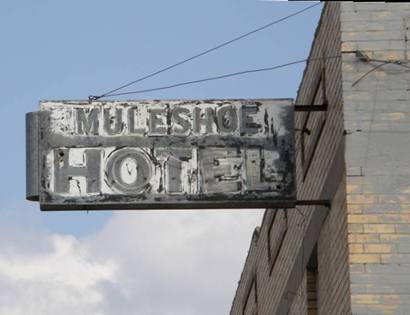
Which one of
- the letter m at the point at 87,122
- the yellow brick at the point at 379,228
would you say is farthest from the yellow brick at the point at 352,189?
the letter m at the point at 87,122

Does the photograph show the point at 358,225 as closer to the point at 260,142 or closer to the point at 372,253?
the point at 372,253

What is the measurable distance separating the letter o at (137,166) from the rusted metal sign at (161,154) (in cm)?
1

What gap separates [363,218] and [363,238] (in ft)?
0.78

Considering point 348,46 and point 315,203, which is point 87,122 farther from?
point 348,46

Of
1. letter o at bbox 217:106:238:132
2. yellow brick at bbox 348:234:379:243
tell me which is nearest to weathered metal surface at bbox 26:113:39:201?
letter o at bbox 217:106:238:132

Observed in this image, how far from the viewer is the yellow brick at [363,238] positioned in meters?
16.0

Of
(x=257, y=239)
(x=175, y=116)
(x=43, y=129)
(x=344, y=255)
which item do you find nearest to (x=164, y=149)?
(x=175, y=116)

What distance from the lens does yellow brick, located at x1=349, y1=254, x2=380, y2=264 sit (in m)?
15.9

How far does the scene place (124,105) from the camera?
705 inches

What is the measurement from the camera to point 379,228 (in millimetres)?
16031

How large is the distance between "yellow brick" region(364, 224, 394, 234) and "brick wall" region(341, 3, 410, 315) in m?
0.01

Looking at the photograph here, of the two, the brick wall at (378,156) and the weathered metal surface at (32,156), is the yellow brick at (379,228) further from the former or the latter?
the weathered metal surface at (32,156)

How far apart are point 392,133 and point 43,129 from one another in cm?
445

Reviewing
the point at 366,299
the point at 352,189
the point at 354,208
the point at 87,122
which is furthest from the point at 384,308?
the point at 87,122
